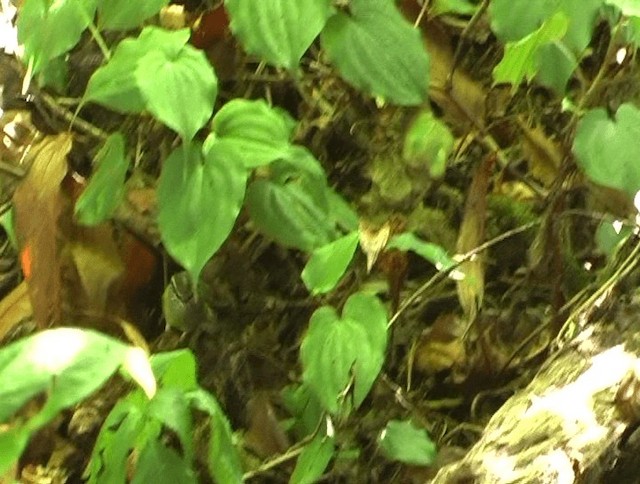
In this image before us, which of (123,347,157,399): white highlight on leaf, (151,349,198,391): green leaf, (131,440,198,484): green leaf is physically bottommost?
(131,440,198,484): green leaf

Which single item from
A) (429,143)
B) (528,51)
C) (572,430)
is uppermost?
(528,51)

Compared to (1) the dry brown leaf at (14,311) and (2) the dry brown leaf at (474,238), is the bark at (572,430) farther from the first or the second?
(1) the dry brown leaf at (14,311)

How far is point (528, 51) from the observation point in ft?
2.66

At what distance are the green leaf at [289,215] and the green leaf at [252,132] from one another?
6 cm

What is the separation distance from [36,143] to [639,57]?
0.67 m

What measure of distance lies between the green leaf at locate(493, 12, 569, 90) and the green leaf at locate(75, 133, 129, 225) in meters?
0.37

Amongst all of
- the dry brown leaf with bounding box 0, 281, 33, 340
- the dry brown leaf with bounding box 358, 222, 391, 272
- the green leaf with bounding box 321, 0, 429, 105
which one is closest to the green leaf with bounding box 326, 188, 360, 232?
the dry brown leaf with bounding box 358, 222, 391, 272

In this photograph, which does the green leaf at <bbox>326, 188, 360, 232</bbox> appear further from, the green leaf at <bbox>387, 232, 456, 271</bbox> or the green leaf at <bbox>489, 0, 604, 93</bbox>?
the green leaf at <bbox>489, 0, 604, 93</bbox>

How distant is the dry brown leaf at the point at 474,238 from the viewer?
3.03ft

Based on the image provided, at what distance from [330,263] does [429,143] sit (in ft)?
0.82

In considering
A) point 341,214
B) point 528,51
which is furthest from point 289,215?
point 528,51

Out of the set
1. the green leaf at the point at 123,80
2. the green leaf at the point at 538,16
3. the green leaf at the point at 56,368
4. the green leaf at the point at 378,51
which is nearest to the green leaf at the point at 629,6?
the green leaf at the point at 538,16

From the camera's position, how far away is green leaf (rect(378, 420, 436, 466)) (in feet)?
2.73

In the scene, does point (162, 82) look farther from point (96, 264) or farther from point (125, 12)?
point (96, 264)
